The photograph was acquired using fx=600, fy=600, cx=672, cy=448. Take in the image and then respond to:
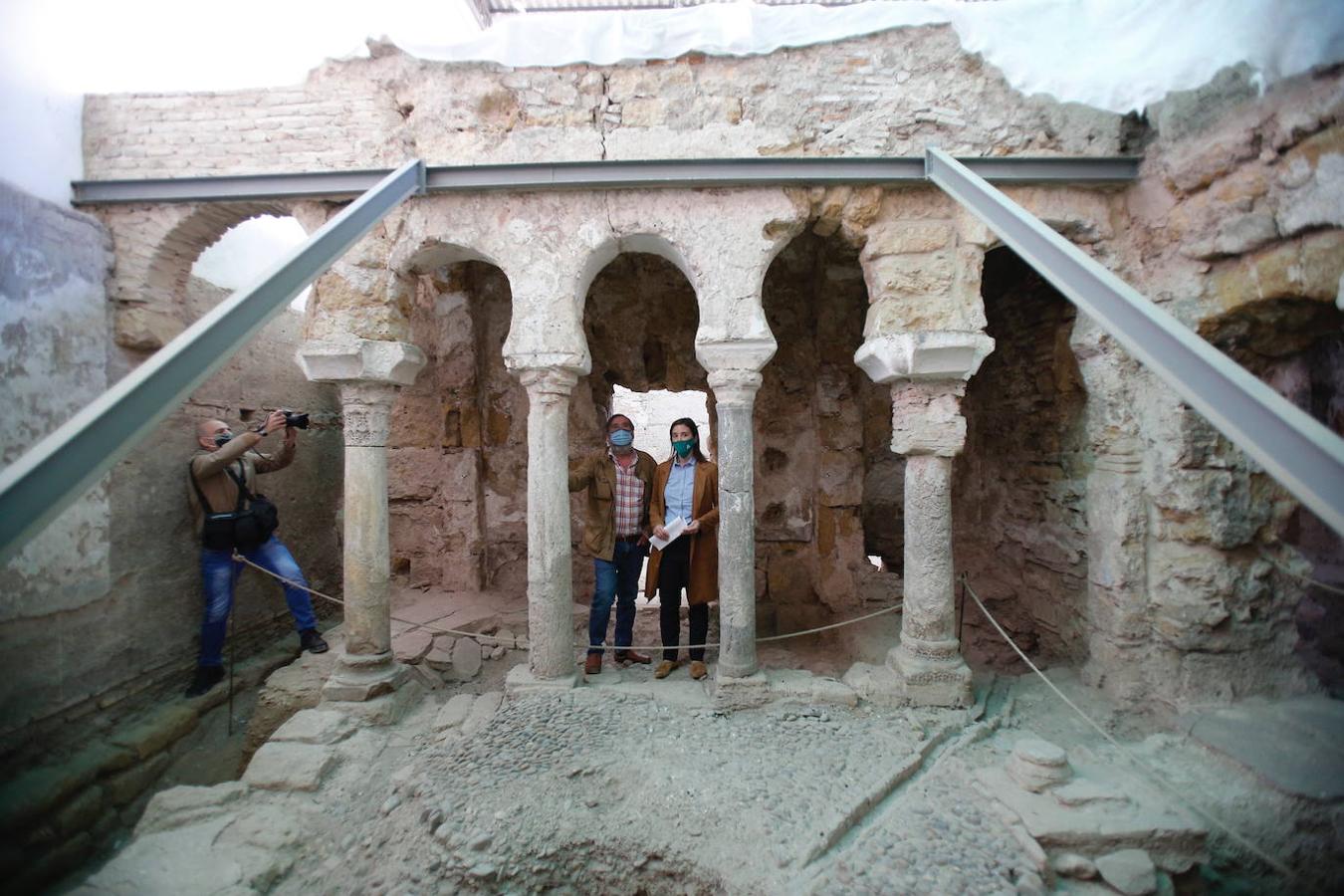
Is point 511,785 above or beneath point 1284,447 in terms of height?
beneath

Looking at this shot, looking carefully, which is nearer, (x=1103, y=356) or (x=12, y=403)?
(x=12, y=403)

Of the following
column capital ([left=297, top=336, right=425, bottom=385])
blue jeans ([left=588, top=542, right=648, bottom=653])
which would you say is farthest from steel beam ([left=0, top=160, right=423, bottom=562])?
blue jeans ([left=588, top=542, right=648, bottom=653])

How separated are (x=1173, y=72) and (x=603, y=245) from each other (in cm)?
352

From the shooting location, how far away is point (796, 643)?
5.91 metres

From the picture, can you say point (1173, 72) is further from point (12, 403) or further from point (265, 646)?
point (265, 646)

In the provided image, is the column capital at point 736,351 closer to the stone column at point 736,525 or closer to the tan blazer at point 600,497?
the stone column at point 736,525

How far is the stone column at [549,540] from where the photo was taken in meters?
4.08

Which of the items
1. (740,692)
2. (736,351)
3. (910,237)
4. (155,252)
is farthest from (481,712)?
(910,237)

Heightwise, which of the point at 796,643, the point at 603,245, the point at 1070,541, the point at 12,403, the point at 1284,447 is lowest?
the point at 796,643

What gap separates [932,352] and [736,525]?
1.68m

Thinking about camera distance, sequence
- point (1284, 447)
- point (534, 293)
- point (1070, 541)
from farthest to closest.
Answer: point (1070, 541) < point (534, 293) < point (1284, 447)

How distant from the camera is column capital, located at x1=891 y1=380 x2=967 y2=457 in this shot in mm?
3900

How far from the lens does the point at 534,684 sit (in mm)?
4035

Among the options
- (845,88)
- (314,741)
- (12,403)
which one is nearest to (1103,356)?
(845,88)
